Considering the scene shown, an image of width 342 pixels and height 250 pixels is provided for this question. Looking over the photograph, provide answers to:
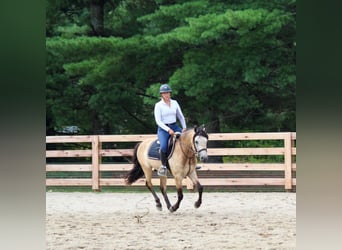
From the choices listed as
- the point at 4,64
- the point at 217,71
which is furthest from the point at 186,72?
the point at 4,64

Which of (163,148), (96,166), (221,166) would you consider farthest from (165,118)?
(96,166)

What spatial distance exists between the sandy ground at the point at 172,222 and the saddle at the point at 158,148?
0.61m

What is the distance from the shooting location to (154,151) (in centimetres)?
709

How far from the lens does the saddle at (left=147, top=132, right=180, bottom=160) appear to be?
266 inches

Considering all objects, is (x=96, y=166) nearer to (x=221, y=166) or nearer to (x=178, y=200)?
(x=221, y=166)

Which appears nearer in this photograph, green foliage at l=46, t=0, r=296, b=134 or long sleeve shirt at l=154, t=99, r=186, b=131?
long sleeve shirt at l=154, t=99, r=186, b=131

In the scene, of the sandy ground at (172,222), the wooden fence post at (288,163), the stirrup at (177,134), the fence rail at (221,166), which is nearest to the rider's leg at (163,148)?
the stirrup at (177,134)

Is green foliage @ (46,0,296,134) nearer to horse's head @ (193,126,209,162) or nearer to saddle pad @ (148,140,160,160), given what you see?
saddle pad @ (148,140,160,160)

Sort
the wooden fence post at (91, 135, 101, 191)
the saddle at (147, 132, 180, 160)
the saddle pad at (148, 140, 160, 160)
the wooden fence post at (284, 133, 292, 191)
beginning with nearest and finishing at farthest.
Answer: the saddle at (147, 132, 180, 160) < the saddle pad at (148, 140, 160, 160) < the wooden fence post at (284, 133, 292, 191) < the wooden fence post at (91, 135, 101, 191)

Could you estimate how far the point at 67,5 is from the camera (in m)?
13.2

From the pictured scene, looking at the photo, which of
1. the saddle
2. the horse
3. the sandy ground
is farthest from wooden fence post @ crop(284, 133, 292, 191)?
the saddle

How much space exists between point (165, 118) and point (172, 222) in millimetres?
1181

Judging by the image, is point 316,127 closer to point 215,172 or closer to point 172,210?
point 172,210

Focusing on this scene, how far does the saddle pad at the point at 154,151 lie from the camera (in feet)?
23.1
